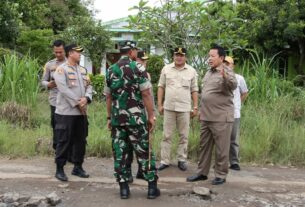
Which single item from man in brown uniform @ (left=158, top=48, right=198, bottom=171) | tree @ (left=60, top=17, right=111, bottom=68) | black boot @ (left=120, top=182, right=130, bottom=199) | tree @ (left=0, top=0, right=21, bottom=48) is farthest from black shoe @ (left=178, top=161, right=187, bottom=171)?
tree @ (left=0, top=0, right=21, bottom=48)

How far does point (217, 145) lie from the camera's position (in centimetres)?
627

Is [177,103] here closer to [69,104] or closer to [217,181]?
[217,181]

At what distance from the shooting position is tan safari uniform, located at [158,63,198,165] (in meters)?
7.05

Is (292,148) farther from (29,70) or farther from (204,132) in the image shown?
(29,70)

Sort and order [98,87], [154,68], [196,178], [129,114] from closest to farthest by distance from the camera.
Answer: [129,114], [196,178], [98,87], [154,68]

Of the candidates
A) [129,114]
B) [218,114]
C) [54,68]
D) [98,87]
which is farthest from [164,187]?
[98,87]

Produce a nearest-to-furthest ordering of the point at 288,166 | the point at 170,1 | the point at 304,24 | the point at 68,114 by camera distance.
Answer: the point at 68,114
the point at 288,166
the point at 170,1
the point at 304,24

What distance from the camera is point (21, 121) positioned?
9.62 meters

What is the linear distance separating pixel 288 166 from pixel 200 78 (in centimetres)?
235

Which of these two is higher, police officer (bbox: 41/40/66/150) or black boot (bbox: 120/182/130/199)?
police officer (bbox: 41/40/66/150)

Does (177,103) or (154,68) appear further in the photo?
(154,68)

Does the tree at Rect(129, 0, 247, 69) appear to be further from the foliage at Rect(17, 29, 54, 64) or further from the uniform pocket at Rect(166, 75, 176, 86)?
the foliage at Rect(17, 29, 54, 64)

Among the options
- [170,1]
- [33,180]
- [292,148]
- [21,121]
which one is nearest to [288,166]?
[292,148]

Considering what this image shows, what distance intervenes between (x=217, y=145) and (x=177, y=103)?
1077mm
